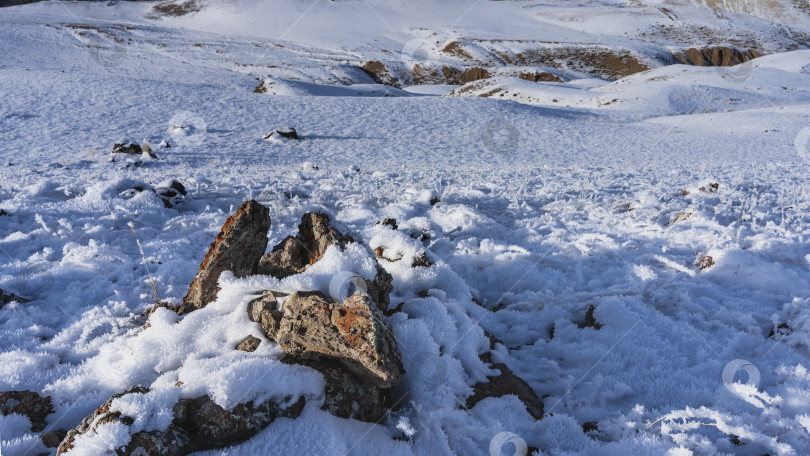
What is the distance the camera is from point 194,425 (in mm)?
2193

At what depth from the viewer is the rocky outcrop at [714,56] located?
59188 mm

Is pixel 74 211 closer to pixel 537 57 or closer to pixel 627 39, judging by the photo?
pixel 537 57

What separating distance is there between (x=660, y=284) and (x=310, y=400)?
4283 mm

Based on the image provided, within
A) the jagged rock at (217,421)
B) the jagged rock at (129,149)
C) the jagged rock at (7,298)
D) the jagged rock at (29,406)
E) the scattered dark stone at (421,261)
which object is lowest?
the jagged rock at (129,149)

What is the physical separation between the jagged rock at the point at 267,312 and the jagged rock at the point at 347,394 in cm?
26

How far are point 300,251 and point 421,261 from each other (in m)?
1.36

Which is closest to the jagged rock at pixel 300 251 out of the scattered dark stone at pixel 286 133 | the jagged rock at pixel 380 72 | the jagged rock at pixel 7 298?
the jagged rock at pixel 7 298

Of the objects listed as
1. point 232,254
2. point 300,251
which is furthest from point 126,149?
point 300,251

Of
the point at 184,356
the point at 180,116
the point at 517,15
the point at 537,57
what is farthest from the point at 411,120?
the point at 517,15

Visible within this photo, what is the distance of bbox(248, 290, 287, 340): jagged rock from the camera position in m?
2.73

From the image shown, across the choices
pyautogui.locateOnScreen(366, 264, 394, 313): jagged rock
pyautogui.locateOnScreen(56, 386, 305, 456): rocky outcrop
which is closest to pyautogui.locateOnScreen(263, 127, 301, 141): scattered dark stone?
pyautogui.locateOnScreen(366, 264, 394, 313): jagged rock

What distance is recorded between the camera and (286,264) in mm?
3324

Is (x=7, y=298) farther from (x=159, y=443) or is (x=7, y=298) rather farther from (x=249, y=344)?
(x=159, y=443)

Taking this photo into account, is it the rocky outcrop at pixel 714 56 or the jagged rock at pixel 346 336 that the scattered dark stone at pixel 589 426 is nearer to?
the jagged rock at pixel 346 336
